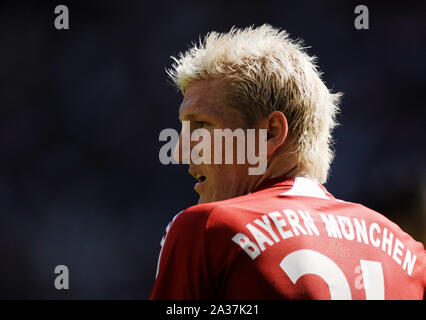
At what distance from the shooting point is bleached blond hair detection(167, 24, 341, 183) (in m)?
1.36

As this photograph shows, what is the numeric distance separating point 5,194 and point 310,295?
679 cm

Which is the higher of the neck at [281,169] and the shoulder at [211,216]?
the neck at [281,169]

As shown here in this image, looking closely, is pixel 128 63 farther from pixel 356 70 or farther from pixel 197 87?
pixel 197 87

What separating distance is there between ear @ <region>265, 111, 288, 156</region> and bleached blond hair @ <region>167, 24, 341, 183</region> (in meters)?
0.02

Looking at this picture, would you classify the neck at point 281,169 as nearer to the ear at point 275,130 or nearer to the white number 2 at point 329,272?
the ear at point 275,130

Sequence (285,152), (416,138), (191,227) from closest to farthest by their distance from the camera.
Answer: (191,227)
(285,152)
(416,138)

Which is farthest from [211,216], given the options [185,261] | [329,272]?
[329,272]

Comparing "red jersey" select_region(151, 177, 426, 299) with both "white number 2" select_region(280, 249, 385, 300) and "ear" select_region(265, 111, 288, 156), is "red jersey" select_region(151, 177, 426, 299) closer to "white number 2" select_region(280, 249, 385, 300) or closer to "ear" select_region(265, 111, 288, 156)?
"white number 2" select_region(280, 249, 385, 300)

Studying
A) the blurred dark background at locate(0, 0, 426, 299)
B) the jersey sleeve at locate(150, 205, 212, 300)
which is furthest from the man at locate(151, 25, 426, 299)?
the blurred dark background at locate(0, 0, 426, 299)

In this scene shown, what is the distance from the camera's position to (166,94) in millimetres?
7297

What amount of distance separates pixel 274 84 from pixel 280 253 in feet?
1.67

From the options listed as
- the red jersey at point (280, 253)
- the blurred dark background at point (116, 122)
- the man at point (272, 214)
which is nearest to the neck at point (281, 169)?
the man at point (272, 214)

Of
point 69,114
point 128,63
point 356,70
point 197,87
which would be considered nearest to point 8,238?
point 69,114

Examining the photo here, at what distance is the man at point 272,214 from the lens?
1006 mm
